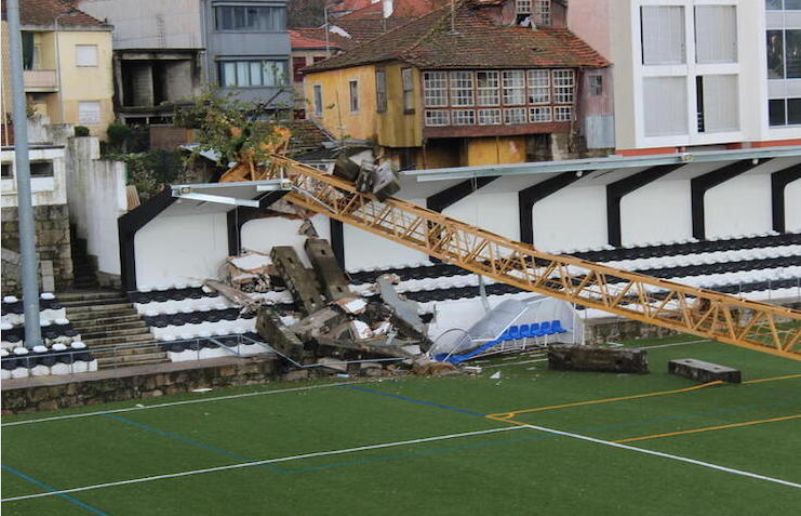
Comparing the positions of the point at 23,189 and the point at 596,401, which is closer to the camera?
the point at 596,401

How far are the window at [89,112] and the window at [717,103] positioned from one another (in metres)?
18.9

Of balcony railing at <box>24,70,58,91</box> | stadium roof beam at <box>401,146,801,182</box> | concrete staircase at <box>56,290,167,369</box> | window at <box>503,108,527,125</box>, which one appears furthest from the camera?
balcony railing at <box>24,70,58,91</box>

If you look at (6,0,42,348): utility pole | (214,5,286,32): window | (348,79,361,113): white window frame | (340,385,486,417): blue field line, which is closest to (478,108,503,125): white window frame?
(348,79,361,113): white window frame

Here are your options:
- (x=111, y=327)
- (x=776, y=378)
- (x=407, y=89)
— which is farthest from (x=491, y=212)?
(x=111, y=327)

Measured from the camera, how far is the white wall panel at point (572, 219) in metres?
36.6

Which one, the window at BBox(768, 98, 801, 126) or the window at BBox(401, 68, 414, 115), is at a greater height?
the window at BBox(401, 68, 414, 115)

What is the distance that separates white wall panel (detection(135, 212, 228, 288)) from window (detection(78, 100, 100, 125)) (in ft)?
51.8

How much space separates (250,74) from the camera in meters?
53.7

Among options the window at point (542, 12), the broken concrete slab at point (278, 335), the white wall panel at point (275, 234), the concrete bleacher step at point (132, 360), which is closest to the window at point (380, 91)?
the window at point (542, 12)

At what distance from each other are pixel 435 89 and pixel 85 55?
14316 mm

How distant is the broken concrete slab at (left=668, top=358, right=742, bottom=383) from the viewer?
27.2m

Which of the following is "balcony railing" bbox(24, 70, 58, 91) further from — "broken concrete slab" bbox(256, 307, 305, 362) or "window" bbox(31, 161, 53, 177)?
"broken concrete slab" bbox(256, 307, 305, 362)

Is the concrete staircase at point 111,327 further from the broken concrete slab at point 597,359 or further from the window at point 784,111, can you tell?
the window at point 784,111

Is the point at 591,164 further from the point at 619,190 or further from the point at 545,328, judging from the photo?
the point at 545,328
